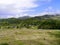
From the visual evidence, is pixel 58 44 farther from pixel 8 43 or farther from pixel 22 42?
pixel 8 43

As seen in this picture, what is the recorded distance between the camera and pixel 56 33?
231 ft

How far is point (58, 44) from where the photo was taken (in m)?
55.0

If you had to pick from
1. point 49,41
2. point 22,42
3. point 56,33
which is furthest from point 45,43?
point 56,33

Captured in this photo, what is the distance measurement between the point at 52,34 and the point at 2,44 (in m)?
25.8

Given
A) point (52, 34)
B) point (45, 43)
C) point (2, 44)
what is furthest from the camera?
point (52, 34)

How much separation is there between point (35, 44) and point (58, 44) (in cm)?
755

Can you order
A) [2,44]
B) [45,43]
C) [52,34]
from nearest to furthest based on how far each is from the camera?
[2,44] < [45,43] < [52,34]

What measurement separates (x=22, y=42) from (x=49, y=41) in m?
9.85

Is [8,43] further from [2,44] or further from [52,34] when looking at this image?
[52,34]

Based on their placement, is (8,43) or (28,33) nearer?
(8,43)

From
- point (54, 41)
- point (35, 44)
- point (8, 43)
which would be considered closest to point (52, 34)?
point (54, 41)

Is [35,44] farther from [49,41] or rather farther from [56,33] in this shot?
[56,33]

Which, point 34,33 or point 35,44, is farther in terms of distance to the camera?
point 34,33

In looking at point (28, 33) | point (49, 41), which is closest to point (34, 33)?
point (28, 33)
